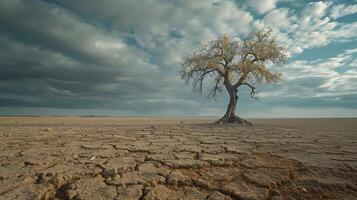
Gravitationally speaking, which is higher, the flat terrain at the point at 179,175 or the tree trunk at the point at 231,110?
the tree trunk at the point at 231,110

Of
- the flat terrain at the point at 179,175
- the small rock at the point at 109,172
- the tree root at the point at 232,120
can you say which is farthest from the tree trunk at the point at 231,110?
the small rock at the point at 109,172

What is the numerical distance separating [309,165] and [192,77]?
14179 mm

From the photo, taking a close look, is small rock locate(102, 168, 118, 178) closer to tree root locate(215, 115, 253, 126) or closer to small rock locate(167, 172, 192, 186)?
small rock locate(167, 172, 192, 186)

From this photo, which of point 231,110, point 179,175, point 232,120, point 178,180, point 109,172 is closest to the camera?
point 178,180

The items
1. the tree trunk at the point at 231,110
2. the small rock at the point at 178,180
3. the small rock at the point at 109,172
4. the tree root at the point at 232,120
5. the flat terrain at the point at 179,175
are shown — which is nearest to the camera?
the flat terrain at the point at 179,175

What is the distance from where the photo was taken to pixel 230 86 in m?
17.1

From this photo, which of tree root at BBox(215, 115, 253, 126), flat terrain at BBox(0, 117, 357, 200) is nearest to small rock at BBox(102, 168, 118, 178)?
flat terrain at BBox(0, 117, 357, 200)

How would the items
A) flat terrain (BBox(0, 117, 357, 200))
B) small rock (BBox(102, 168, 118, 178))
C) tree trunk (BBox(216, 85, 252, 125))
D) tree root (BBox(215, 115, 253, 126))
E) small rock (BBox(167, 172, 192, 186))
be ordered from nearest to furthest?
1. flat terrain (BBox(0, 117, 357, 200))
2. small rock (BBox(167, 172, 192, 186))
3. small rock (BBox(102, 168, 118, 178))
4. tree root (BBox(215, 115, 253, 126))
5. tree trunk (BBox(216, 85, 252, 125))

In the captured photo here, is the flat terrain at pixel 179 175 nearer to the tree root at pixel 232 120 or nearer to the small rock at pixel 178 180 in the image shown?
the small rock at pixel 178 180

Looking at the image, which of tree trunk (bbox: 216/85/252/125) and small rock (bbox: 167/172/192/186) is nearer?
small rock (bbox: 167/172/192/186)

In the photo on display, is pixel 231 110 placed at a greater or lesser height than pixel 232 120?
greater

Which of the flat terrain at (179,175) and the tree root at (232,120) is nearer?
the flat terrain at (179,175)

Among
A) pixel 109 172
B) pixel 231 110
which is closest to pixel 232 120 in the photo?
pixel 231 110

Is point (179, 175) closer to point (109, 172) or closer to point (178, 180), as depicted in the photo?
point (178, 180)
